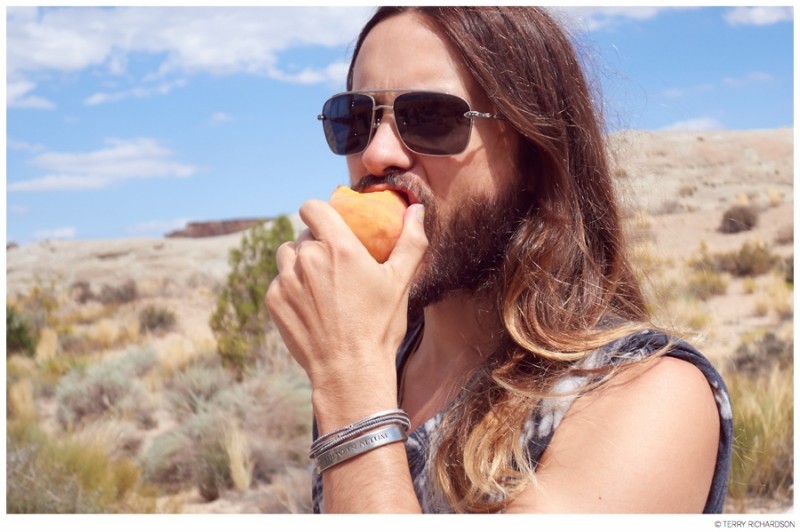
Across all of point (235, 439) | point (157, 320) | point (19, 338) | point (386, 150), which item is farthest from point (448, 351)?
point (157, 320)

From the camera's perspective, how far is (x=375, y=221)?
2.16 metres

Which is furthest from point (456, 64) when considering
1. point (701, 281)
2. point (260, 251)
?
point (701, 281)

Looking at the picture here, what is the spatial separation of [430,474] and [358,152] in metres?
1.02

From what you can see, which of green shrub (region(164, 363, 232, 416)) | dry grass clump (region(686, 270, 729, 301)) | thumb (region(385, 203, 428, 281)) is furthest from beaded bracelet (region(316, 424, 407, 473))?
dry grass clump (region(686, 270, 729, 301))

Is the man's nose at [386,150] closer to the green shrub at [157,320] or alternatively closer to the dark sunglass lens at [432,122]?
the dark sunglass lens at [432,122]

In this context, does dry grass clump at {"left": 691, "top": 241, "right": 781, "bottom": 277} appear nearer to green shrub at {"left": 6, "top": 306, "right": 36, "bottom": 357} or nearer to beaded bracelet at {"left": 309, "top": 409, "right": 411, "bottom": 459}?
green shrub at {"left": 6, "top": 306, "right": 36, "bottom": 357}

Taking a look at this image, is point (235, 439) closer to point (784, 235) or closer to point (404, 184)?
point (404, 184)

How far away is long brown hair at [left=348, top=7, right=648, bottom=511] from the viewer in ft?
6.68

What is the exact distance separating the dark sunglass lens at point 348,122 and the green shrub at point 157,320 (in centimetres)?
1609

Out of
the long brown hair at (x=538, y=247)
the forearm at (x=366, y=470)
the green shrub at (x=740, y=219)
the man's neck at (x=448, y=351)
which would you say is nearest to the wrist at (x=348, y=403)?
the forearm at (x=366, y=470)

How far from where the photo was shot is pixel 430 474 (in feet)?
6.98

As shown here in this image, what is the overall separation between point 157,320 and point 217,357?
6.64 meters
